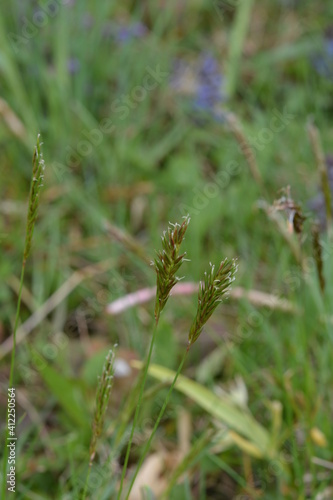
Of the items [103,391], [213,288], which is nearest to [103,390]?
[103,391]

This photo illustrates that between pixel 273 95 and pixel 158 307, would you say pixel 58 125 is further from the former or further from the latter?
pixel 158 307

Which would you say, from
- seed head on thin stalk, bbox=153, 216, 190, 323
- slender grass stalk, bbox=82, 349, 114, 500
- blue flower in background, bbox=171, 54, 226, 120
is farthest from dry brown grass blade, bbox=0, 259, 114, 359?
seed head on thin stalk, bbox=153, 216, 190, 323

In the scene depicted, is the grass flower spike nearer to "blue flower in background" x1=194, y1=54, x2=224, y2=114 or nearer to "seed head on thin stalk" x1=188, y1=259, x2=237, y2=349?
"seed head on thin stalk" x1=188, y1=259, x2=237, y2=349

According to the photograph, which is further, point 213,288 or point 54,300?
point 54,300

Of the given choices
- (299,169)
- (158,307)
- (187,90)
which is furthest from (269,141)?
(158,307)

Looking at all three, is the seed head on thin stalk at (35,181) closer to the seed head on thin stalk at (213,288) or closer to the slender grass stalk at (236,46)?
the seed head on thin stalk at (213,288)

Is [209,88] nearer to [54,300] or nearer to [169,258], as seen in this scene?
[54,300]
